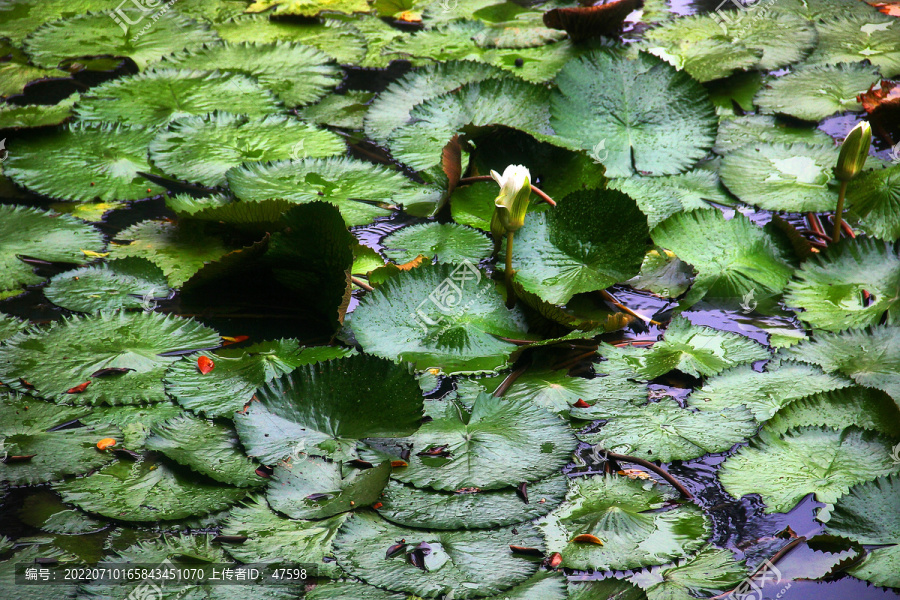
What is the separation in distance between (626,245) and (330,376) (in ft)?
2.51

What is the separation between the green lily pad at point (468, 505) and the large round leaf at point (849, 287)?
2.72ft

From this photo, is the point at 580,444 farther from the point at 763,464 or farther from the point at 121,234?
the point at 121,234

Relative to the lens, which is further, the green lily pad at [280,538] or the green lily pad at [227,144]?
the green lily pad at [227,144]

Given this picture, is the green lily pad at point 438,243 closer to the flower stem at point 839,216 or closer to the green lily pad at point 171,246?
the green lily pad at point 171,246

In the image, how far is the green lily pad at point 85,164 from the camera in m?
2.12

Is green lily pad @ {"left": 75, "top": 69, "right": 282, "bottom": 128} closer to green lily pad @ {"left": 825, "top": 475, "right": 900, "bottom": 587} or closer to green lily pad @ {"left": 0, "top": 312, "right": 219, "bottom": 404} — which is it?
green lily pad @ {"left": 0, "top": 312, "right": 219, "bottom": 404}

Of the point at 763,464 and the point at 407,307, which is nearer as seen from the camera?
the point at 763,464

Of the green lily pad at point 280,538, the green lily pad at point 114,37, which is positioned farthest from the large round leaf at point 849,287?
the green lily pad at point 114,37

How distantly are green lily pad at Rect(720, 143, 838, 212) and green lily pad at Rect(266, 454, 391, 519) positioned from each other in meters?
1.38

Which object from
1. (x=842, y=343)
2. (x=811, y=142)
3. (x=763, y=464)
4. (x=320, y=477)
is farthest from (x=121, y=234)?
(x=811, y=142)

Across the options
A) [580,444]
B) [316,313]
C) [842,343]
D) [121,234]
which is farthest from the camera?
[121,234]

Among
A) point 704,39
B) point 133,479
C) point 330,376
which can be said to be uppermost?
point 704,39

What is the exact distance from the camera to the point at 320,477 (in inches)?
51.4

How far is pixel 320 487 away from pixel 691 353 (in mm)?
846
